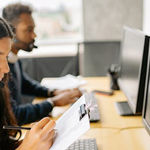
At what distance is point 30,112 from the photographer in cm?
135

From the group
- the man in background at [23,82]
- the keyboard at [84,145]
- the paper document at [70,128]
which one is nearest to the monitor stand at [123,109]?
the man in background at [23,82]

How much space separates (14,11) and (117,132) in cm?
103

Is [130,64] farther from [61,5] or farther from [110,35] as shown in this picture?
[61,5]

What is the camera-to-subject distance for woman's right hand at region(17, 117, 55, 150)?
0.83 metres

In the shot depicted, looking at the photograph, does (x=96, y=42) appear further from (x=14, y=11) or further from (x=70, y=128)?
(x=70, y=128)

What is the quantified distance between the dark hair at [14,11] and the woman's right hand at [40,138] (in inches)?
37.4

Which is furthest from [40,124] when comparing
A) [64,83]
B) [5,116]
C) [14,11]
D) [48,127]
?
[64,83]

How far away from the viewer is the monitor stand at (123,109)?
52.9 inches

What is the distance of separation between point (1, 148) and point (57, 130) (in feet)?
0.91

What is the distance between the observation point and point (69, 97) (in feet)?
5.01

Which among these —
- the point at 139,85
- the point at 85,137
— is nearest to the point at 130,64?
the point at 139,85

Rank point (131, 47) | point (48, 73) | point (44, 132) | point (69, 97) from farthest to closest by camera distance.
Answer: point (48, 73), point (69, 97), point (131, 47), point (44, 132)

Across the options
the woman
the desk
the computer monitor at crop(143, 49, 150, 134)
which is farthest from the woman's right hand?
the computer monitor at crop(143, 49, 150, 134)

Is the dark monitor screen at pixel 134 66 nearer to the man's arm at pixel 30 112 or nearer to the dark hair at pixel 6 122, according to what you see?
the man's arm at pixel 30 112
